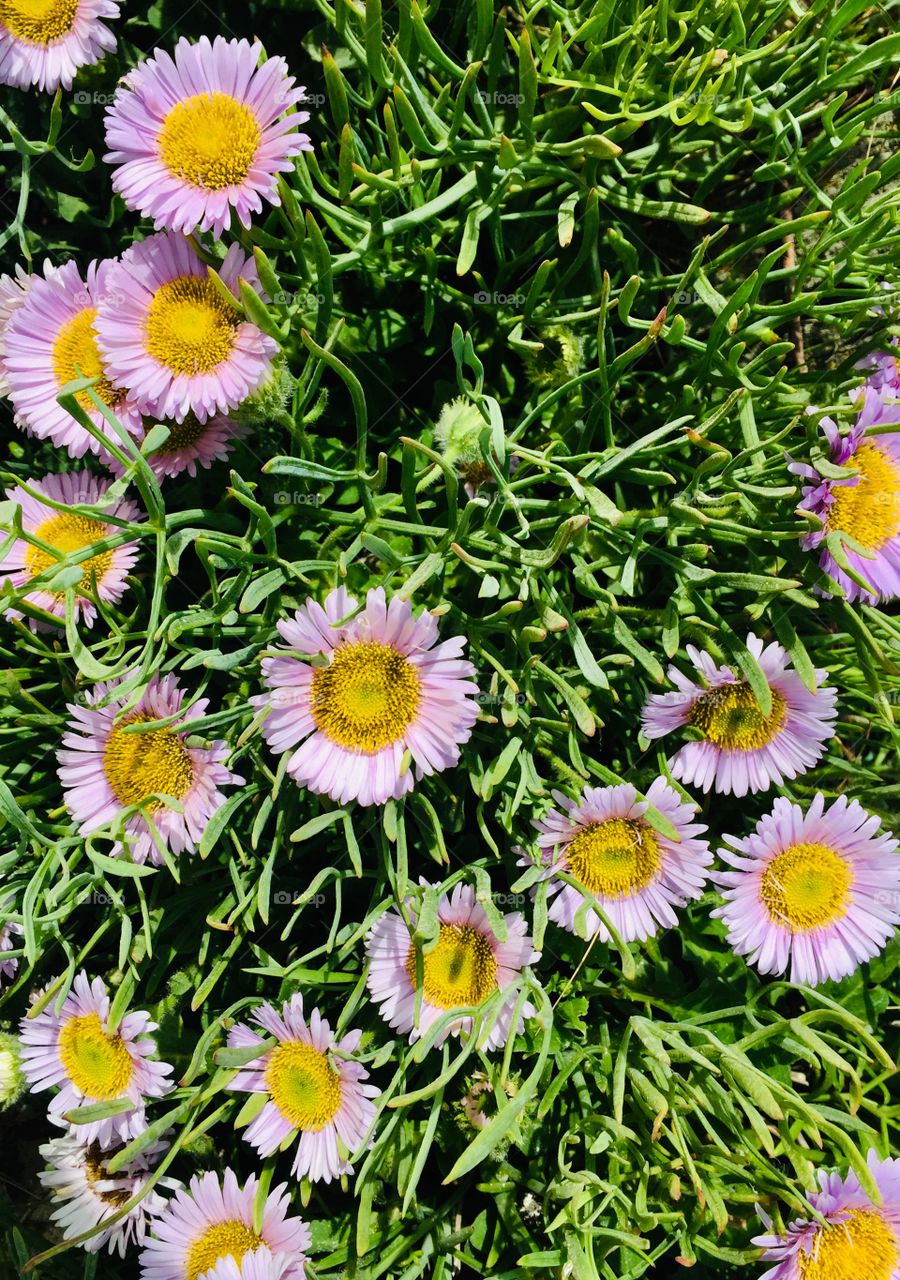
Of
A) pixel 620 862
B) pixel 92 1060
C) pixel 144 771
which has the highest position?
pixel 620 862

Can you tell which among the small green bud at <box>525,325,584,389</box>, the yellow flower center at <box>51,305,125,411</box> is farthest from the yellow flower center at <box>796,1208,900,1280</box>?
the yellow flower center at <box>51,305,125,411</box>

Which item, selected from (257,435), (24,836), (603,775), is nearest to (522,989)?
(603,775)

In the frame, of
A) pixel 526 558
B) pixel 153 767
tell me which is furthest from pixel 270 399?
pixel 153 767

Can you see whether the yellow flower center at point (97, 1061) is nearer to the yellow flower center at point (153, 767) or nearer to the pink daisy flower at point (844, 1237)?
the yellow flower center at point (153, 767)

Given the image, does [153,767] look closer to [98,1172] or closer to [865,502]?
[98,1172]

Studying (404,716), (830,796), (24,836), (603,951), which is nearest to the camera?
(404,716)

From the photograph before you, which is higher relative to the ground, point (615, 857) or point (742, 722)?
point (742, 722)

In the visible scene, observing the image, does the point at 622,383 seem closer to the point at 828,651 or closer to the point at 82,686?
the point at 828,651
